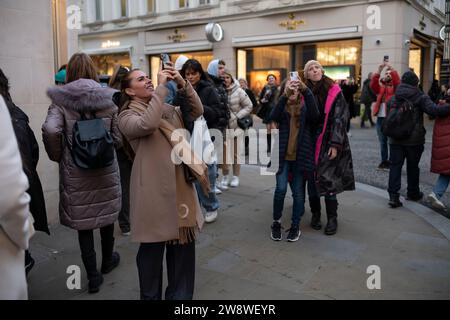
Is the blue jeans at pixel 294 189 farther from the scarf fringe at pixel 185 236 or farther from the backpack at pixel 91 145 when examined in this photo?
the backpack at pixel 91 145

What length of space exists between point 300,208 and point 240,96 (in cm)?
280

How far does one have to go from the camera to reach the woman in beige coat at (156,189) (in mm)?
2848

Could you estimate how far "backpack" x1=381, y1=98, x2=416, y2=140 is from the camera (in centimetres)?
577

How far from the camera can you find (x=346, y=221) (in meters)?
5.36

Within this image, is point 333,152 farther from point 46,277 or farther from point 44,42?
point 44,42

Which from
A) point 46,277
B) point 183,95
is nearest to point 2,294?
point 183,95

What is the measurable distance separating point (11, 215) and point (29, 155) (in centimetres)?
193

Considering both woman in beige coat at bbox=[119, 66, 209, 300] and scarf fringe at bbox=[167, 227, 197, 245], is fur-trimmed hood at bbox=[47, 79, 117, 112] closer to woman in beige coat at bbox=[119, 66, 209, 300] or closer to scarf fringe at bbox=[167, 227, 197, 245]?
woman in beige coat at bbox=[119, 66, 209, 300]

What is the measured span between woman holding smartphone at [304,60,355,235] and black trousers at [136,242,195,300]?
7.17ft

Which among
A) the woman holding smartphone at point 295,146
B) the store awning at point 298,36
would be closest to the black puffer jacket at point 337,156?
the woman holding smartphone at point 295,146

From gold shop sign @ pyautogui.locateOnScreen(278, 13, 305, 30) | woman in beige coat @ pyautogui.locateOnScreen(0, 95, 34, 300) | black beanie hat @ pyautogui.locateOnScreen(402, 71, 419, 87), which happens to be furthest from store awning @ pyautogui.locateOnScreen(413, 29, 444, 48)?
woman in beige coat @ pyautogui.locateOnScreen(0, 95, 34, 300)

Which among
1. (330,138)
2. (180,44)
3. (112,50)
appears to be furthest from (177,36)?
(330,138)

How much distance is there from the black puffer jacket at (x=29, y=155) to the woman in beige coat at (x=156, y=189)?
38.3 inches

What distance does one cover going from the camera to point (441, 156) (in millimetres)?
5598
